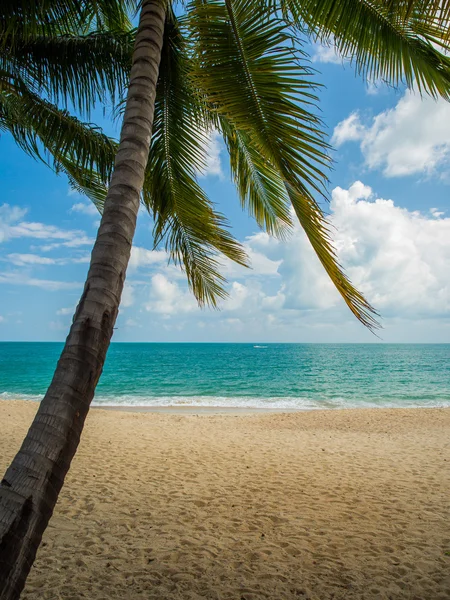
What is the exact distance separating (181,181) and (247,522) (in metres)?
4.14

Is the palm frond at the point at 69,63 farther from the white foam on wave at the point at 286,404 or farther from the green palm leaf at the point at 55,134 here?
the white foam on wave at the point at 286,404

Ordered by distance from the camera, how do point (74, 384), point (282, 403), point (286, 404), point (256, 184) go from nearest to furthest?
1. point (74, 384)
2. point (256, 184)
3. point (286, 404)
4. point (282, 403)

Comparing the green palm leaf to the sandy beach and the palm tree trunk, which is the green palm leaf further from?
the sandy beach

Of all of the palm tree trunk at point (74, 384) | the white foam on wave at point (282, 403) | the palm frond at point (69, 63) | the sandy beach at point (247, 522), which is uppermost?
the palm frond at point (69, 63)

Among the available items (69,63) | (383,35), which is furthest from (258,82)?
(69,63)

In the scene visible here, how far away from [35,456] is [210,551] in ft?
8.97

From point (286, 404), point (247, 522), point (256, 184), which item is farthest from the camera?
point (286, 404)

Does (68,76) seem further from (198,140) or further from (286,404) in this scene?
(286,404)

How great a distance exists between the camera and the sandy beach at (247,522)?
11.3 feet

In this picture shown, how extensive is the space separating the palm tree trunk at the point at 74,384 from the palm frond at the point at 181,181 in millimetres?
Answer: 2175

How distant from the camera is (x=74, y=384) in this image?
7.04 ft

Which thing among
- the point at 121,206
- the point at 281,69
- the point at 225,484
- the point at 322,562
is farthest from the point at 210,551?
the point at 281,69

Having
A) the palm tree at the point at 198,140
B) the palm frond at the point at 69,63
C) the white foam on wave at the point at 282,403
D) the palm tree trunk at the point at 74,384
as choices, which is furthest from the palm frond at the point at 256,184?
the white foam on wave at the point at 282,403

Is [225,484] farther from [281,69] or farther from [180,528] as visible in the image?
[281,69]
